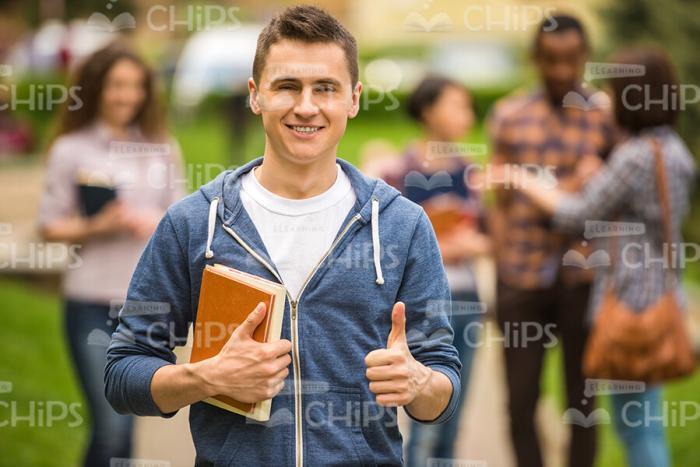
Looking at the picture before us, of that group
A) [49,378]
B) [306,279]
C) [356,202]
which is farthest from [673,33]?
[306,279]

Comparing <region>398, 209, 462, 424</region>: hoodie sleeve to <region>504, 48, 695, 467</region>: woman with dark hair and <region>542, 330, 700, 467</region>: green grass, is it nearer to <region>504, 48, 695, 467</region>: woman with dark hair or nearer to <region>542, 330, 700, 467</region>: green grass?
<region>504, 48, 695, 467</region>: woman with dark hair

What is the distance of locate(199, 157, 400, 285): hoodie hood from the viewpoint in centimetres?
227

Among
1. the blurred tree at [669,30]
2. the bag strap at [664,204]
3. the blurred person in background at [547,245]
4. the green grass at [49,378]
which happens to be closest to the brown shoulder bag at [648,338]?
the bag strap at [664,204]

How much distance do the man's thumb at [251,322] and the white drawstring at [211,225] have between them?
7.5 inches

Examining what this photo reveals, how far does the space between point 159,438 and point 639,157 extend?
2443 mm

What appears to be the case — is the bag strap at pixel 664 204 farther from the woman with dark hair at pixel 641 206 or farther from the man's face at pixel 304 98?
the man's face at pixel 304 98

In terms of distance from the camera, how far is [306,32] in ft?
7.45

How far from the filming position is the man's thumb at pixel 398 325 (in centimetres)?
212

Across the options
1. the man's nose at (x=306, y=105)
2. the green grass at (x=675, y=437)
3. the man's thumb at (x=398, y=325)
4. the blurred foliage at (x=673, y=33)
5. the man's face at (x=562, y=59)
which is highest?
the blurred foliage at (x=673, y=33)

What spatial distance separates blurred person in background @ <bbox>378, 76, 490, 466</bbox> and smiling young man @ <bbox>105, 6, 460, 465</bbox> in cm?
180

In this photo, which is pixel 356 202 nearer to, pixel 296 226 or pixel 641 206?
pixel 296 226

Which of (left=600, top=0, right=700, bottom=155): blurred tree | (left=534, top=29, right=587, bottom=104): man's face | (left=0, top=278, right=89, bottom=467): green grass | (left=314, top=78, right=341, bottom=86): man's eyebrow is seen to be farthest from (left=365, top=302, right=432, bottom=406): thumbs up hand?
(left=600, top=0, right=700, bottom=155): blurred tree

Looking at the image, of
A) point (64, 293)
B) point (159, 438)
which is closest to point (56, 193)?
point (64, 293)

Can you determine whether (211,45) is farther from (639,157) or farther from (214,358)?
(214,358)
